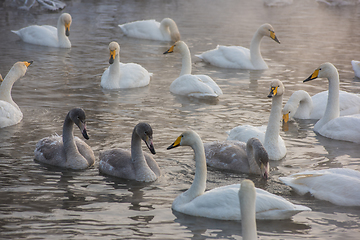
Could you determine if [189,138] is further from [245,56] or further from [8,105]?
[245,56]

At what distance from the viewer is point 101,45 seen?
60.5 ft

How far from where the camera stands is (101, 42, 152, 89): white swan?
42.1 feet

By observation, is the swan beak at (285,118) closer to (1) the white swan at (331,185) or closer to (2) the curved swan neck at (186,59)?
(2) the curved swan neck at (186,59)

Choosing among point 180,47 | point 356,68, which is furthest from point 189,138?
point 356,68

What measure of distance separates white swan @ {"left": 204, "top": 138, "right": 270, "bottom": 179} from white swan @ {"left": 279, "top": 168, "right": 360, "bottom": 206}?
1.70ft

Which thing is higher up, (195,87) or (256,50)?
(256,50)

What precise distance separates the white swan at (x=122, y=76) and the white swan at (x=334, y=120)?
4.89 m

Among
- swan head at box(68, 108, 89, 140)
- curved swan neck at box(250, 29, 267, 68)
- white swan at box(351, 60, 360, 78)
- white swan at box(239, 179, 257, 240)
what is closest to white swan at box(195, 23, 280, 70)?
curved swan neck at box(250, 29, 267, 68)

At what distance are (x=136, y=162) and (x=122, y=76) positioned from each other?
616 centimetres

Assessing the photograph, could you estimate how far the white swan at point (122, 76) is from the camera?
12828mm

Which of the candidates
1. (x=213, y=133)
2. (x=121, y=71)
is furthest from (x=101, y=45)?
(x=213, y=133)

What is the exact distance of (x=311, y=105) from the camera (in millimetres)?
11117

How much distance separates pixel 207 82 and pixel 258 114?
77.4 inches

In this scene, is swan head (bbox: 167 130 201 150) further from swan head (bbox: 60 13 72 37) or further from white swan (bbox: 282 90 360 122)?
swan head (bbox: 60 13 72 37)
